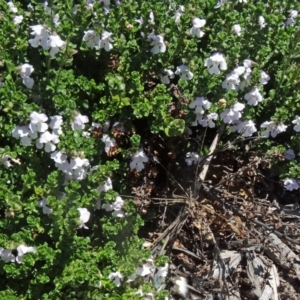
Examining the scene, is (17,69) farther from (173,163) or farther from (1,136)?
(173,163)

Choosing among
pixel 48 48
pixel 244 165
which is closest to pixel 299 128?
pixel 244 165

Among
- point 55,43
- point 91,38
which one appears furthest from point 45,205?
point 91,38

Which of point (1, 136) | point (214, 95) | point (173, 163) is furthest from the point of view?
point (173, 163)

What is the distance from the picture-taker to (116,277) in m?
2.78

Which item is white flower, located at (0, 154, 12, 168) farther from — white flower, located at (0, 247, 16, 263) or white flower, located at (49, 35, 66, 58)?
white flower, located at (49, 35, 66, 58)

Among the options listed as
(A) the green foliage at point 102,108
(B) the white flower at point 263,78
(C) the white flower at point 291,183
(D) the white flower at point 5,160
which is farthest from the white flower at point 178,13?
(D) the white flower at point 5,160

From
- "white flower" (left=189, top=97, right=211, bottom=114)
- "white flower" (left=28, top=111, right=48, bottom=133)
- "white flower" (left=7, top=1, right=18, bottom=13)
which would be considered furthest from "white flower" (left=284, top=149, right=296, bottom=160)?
"white flower" (left=7, top=1, right=18, bottom=13)

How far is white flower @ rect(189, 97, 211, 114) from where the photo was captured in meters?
3.13

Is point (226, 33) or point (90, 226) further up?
point (226, 33)

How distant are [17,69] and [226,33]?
1108mm

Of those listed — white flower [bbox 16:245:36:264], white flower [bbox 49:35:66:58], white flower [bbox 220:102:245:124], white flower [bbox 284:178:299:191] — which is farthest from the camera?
white flower [bbox 284:178:299:191]

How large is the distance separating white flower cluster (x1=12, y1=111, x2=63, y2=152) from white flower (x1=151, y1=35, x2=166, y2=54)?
68 cm

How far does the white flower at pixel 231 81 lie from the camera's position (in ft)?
10.2

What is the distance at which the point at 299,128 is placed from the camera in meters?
3.33
